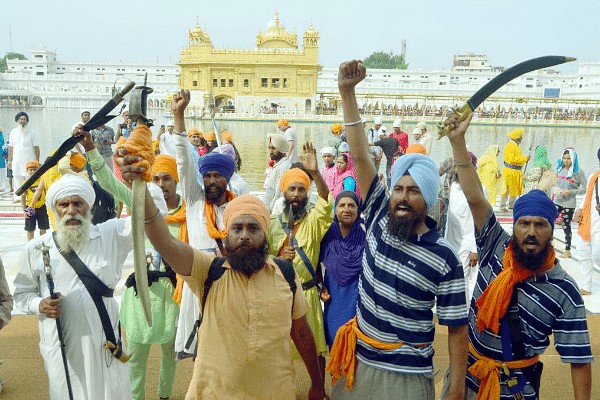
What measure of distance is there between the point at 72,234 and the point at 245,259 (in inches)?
37.4

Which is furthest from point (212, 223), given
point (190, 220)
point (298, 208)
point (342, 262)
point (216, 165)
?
point (342, 262)

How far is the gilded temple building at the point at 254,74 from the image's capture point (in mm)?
52438

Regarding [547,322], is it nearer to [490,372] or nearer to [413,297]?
[490,372]

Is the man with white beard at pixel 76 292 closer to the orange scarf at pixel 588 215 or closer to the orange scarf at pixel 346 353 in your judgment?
the orange scarf at pixel 346 353

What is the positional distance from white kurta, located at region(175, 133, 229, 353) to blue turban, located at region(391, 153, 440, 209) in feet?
4.59

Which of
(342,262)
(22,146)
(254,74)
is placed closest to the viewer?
(342,262)

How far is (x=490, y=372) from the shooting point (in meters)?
2.00

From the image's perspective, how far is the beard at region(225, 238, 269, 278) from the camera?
1899 millimetres

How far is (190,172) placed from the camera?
3.05 meters

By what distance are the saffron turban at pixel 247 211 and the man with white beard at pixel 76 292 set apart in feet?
2.17

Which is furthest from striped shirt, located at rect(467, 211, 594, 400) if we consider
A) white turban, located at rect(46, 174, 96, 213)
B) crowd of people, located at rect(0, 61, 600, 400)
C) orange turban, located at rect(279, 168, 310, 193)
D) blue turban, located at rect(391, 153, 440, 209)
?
white turban, located at rect(46, 174, 96, 213)

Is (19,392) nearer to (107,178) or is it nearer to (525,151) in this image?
(107,178)

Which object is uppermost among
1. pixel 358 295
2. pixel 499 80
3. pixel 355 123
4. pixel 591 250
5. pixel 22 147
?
pixel 499 80

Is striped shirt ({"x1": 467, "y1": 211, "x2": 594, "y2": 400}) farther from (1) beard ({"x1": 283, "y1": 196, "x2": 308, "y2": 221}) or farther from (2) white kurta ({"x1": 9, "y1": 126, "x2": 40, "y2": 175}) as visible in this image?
(2) white kurta ({"x1": 9, "y1": 126, "x2": 40, "y2": 175})
